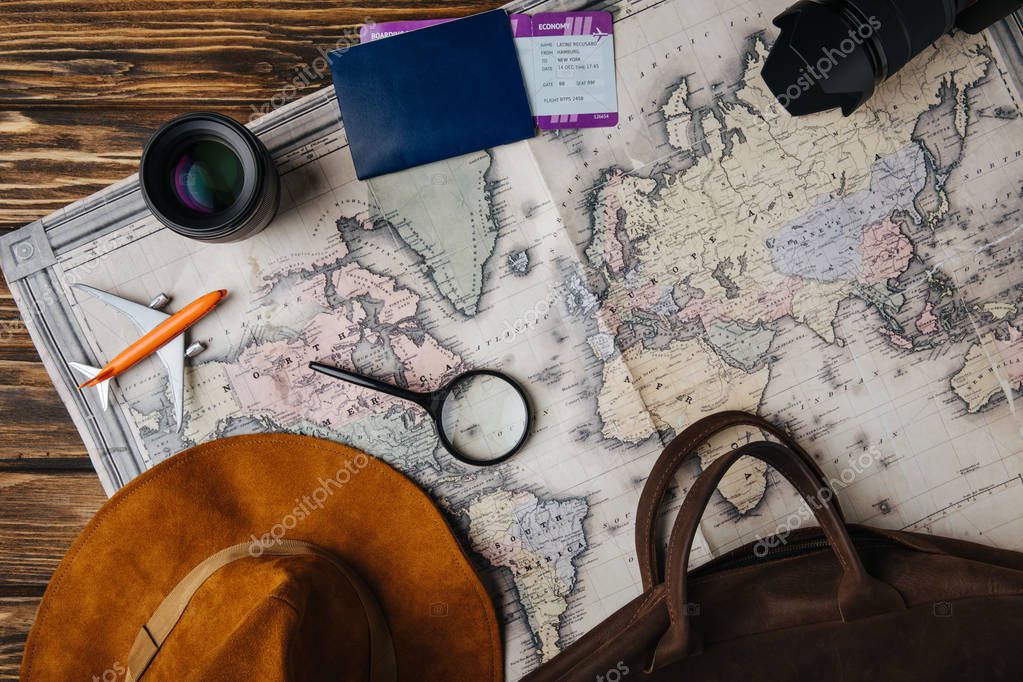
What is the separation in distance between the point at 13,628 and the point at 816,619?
1.06 m

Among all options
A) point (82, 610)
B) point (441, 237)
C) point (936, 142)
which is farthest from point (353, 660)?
point (936, 142)

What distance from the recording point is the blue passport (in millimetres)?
834

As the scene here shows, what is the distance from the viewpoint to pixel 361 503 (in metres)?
0.84

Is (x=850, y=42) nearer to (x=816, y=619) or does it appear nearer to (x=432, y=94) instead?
(x=432, y=94)

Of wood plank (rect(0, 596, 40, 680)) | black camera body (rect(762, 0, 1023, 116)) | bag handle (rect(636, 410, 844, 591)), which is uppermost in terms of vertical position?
black camera body (rect(762, 0, 1023, 116))

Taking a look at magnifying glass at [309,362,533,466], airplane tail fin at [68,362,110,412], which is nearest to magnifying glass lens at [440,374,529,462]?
magnifying glass at [309,362,533,466]

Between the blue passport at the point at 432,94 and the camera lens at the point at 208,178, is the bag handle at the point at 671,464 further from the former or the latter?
the camera lens at the point at 208,178

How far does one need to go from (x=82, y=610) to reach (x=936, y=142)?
1.26 m

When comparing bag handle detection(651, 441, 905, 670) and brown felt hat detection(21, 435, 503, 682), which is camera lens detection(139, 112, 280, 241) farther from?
bag handle detection(651, 441, 905, 670)

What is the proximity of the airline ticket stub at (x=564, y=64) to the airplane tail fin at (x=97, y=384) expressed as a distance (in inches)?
22.1

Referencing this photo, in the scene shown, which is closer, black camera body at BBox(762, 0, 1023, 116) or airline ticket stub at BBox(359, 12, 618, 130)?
black camera body at BBox(762, 0, 1023, 116)

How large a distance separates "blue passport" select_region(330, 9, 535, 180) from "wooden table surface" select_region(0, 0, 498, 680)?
0.16ft

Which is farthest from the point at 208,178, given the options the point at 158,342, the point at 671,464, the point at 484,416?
the point at 671,464

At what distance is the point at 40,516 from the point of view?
89 centimetres
